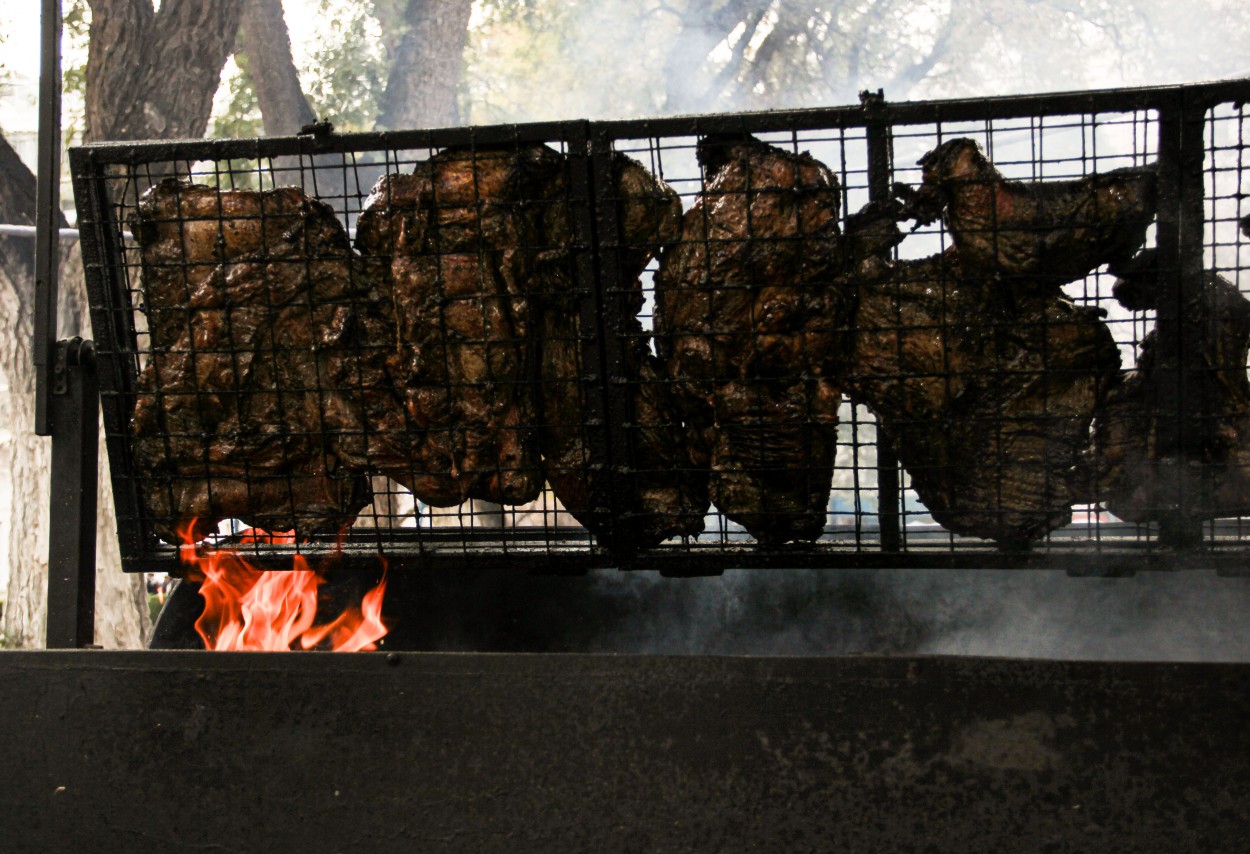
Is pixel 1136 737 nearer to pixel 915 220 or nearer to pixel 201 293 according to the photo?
pixel 915 220

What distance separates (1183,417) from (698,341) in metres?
1.09

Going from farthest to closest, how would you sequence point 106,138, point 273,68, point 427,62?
1. point 427,62
2. point 273,68
3. point 106,138

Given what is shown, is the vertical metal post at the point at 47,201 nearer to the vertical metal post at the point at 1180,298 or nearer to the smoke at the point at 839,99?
the smoke at the point at 839,99

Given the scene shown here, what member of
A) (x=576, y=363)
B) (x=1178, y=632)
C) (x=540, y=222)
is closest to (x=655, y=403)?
(x=576, y=363)

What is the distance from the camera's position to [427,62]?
838 centimetres

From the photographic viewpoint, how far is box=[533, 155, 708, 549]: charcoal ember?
2.54 m

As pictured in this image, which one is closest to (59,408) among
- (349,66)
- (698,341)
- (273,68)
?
(698,341)

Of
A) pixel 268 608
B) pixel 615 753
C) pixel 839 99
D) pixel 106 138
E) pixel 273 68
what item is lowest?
pixel 615 753

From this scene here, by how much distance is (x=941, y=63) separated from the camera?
10586 mm

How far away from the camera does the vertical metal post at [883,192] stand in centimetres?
238

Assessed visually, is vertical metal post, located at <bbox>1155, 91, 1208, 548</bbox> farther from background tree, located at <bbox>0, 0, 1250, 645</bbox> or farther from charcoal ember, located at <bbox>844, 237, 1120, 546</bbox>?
background tree, located at <bbox>0, 0, 1250, 645</bbox>

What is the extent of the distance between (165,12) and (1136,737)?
6.32 meters

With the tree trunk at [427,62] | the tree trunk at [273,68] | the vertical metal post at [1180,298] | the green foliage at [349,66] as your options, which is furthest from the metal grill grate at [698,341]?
the green foliage at [349,66]

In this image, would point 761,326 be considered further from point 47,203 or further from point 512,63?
point 512,63
